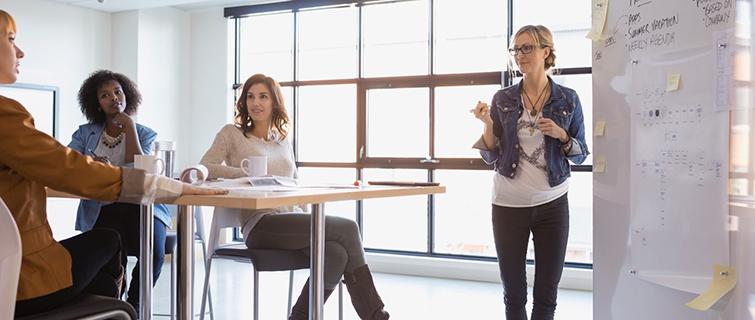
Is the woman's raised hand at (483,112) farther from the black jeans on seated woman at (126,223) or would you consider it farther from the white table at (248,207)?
the black jeans on seated woman at (126,223)

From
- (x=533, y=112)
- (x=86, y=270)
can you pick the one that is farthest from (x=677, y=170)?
(x=86, y=270)

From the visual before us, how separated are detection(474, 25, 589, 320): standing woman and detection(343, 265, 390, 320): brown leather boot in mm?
513

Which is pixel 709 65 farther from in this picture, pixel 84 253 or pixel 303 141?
pixel 303 141

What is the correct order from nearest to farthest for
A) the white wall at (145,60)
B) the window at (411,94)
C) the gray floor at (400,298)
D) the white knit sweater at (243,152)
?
1. the white knit sweater at (243,152)
2. the gray floor at (400,298)
3. the window at (411,94)
4. the white wall at (145,60)

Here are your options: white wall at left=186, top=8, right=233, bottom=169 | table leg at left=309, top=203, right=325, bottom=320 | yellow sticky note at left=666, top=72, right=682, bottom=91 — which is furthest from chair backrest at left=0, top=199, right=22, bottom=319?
white wall at left=186, top=8, right=233, bottom=169

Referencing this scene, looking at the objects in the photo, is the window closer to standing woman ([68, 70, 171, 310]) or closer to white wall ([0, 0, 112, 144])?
white wall ([0, 0, 112, 144])

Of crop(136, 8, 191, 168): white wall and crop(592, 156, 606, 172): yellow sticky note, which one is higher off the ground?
crop(136, 8, 191, 168): white wall

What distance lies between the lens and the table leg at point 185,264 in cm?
177

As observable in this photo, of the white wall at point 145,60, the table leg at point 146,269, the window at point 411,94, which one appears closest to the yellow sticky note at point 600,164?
the table leg at point 146,269

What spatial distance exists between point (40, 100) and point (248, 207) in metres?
4.67

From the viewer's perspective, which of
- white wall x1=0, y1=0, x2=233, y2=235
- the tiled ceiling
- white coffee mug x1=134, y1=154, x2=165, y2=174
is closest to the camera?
white coffee mug x1=134, y1=154, x2=165, y2=174

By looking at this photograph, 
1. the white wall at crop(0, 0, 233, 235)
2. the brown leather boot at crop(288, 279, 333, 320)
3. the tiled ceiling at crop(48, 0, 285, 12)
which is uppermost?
the tiled ceiling at crop(48, 0, 285, 12)

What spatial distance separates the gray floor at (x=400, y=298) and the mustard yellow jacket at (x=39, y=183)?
2505 millimetres

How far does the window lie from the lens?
4.86 m
